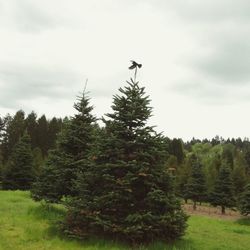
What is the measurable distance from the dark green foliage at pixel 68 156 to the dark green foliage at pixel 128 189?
325cm

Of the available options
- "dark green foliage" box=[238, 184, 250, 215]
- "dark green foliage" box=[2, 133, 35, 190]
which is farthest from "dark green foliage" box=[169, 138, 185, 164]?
"dark green foliage" box=[238, 184, 250, 215]

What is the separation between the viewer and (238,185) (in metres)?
53.4

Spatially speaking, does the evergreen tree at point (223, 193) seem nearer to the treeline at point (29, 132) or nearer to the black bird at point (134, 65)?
the black bird at point (134, 65)

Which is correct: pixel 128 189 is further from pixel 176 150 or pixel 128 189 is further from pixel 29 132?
pixel 176 150

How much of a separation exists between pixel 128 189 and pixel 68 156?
18.8ft

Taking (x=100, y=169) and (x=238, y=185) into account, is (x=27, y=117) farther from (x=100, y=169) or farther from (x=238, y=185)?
(x=100, y=169)

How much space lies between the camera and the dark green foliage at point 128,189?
39.9 feet

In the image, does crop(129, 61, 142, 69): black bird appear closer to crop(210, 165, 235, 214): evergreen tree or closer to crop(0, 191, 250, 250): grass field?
crop(0, 191, 250, 250): grass field

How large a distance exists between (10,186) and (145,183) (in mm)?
26884

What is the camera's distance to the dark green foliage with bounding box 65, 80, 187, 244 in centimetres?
1216

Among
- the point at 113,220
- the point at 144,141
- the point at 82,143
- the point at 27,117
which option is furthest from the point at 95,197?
the point at 27,117

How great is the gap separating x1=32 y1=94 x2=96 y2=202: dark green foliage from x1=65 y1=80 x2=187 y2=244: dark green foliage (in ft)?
10.7

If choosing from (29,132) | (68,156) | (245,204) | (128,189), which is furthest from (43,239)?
(29,132)

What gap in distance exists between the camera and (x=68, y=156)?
17.3 metres
